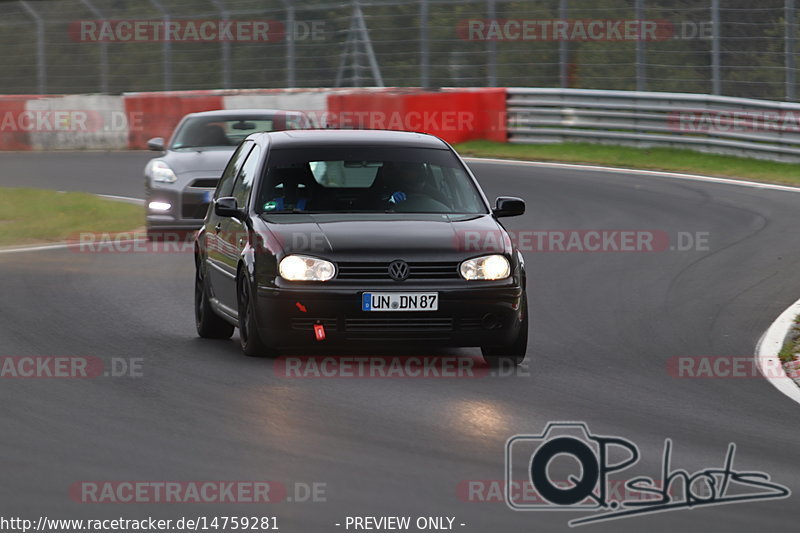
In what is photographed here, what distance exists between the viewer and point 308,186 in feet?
35.9

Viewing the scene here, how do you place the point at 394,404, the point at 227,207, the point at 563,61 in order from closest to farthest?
the point at 394,404 → the point at 227,207 → the point at 563,61

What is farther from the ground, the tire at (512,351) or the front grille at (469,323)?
Answer: the front grille at (469,323)

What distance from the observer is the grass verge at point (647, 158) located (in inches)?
942

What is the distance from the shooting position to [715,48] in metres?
26.3

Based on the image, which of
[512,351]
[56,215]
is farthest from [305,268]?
[56,215]

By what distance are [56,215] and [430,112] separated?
9.00 metres

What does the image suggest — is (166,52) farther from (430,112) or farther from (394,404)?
(394,404)

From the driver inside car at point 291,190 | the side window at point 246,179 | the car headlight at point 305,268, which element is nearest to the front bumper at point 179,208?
the side window at point 246,179

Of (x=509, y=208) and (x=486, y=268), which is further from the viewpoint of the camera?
(x=509, y=208)

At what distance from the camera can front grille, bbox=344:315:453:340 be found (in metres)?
9.85

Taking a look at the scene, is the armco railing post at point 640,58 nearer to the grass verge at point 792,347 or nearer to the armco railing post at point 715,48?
the armco railing post at point 715,48

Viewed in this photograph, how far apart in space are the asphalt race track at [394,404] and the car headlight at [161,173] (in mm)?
2303

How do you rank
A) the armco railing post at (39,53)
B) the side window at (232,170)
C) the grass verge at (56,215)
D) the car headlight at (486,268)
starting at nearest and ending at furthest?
the car headlight at (486,268), the side window at (232,170), the grass verge at (56,215), the armco railing post at (39,53)

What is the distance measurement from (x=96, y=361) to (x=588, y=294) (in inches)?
192
